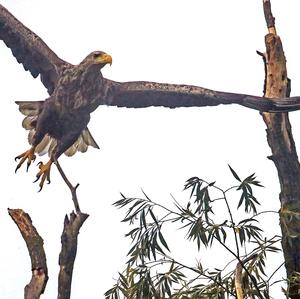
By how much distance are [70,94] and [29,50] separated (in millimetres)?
509

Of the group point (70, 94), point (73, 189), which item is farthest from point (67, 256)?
point (70, 94)

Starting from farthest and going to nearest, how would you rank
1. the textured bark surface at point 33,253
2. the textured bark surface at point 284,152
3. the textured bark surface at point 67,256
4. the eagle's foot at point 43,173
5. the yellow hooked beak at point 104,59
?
the yellow hooked beak at point 104,59, the eagle's foot at point 43,173, the textured bark surface at point 284,152, the textured bark surface at point 67,256, the textured bark surface at point 33,253

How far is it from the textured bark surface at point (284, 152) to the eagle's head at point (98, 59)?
1.24m

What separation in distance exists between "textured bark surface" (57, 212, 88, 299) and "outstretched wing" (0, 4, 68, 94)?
74.3 inches

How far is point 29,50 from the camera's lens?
5.24 metres

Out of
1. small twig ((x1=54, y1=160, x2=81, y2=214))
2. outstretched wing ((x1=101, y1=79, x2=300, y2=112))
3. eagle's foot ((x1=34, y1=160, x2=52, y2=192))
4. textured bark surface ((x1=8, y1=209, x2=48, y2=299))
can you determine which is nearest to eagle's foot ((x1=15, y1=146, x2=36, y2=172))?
eagle's foot ((x1=34, y1=160, x2=52, y2=192))

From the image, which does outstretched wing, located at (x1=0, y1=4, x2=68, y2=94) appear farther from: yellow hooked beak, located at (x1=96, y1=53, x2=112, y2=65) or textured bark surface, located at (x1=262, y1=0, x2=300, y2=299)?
textured bark surface, located at (x1=262, y1=0, x2=300, y2=299)

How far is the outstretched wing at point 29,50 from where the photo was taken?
520 cm

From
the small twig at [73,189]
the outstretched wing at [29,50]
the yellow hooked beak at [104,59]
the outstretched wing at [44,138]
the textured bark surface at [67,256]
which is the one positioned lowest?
the textured bark surface at [67,256]

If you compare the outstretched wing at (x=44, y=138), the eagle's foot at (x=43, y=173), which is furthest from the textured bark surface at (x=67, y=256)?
the outstretched wing at (x=44, y=138)

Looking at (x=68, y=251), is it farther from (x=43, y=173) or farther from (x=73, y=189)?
(x=43, y=173)

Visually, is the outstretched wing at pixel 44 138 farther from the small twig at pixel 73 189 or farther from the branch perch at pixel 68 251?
the branch perch at pixel 68 251

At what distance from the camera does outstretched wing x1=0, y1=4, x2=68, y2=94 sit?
17.0ft

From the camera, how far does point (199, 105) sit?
524 centimetres
